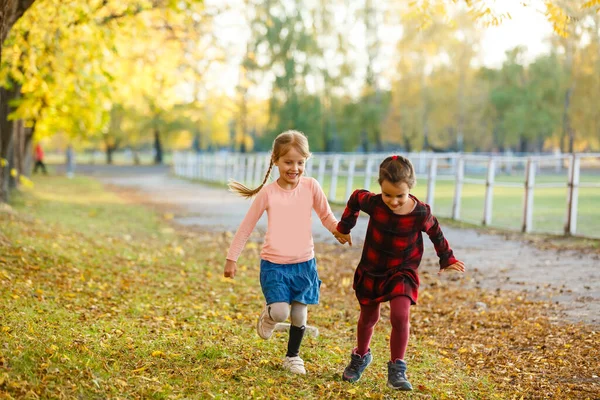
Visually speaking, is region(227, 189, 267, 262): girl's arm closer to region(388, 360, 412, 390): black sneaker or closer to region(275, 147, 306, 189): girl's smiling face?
region(275, 147, 306, 189): girl's smiling face

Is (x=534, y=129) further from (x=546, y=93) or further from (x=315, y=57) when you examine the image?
(x=315, y=57)

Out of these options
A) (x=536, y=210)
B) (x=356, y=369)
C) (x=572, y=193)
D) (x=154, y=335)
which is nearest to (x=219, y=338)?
(x=154, y=335)

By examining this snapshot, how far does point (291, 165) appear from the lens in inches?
193

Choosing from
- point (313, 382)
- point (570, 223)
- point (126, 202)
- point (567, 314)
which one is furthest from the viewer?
point (126, 202)

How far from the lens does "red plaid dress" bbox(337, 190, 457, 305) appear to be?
4.73 meters

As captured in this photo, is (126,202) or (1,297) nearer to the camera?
(1,297)

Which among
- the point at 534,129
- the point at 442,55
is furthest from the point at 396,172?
the point at 534,129

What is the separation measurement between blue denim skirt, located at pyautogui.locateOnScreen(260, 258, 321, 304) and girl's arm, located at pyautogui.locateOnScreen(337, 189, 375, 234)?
0.32m

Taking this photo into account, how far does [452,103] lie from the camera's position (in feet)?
184

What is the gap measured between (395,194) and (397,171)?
140 millimetres

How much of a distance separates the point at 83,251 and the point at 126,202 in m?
13.8

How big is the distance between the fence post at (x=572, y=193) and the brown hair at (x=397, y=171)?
8634 millimetres

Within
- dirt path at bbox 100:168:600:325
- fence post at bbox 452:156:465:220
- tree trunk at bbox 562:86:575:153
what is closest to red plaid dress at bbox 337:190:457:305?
dirt path at bbox 100:168:600:325

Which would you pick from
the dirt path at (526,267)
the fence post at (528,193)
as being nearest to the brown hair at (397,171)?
the dirt path at (526,267)
